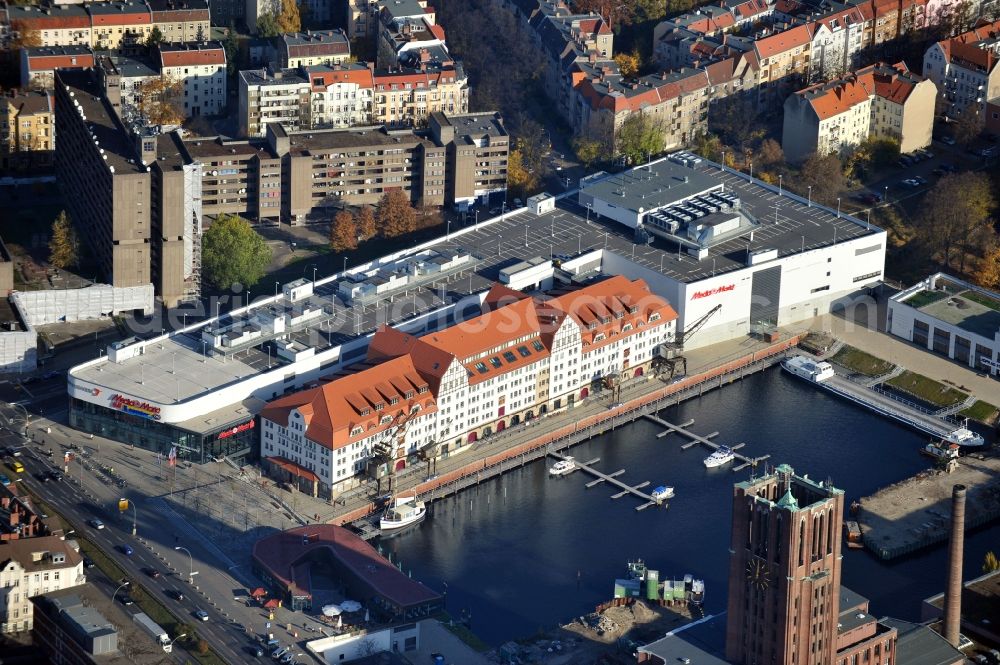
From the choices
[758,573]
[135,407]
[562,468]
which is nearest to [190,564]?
[135,407]

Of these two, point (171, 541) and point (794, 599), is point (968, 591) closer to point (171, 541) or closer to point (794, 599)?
point (794, 599)

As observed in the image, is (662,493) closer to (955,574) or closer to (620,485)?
(620,485)

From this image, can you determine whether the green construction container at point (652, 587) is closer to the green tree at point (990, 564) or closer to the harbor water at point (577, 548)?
the harbor water at point (577, 548)

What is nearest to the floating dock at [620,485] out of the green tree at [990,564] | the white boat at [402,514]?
the white boat at [402,514]

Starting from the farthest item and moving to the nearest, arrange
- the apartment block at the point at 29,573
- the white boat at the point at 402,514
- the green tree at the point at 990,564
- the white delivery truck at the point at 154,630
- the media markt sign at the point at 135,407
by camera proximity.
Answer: the media markt sign at the point at 135,407 < the white boat at the point at 402,514 < the green tree at the point at 990,564 < the apartment block at the point at 29,573 < the white delivery truck at the point at 154,630

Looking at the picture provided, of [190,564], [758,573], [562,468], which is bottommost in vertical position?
[190,564]

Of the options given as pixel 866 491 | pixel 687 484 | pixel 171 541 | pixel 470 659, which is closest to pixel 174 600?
pixel 171 541
